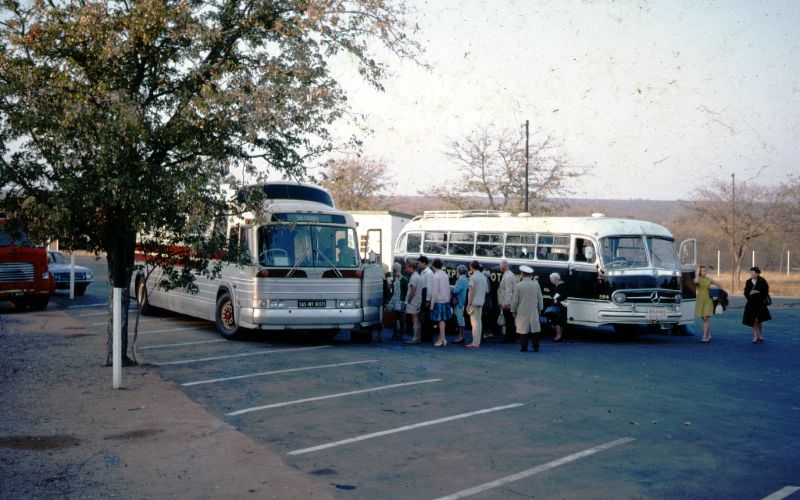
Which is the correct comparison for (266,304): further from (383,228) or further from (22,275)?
(383,228)

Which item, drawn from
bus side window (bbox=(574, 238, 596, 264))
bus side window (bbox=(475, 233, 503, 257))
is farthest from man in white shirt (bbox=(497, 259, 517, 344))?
bus side window (bbox=(475, 233, 503, 257))

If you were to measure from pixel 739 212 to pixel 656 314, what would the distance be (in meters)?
40.1

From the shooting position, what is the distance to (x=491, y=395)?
37.3 feet

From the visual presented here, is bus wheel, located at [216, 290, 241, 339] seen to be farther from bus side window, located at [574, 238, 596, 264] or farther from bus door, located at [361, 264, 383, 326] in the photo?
bus side window, located at [574, 238, 596, 264]

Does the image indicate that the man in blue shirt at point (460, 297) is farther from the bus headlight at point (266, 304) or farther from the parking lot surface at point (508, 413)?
the bus headlight at point (266, 304)

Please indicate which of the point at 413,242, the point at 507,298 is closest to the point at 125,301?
the point at 507,298

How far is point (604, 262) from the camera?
19.0 meters

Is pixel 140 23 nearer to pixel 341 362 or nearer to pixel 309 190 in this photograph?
pixel 341 362

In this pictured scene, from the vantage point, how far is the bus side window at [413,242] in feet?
80.5

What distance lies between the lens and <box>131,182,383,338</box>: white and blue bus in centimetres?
1652

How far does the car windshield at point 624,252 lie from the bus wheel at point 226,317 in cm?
820

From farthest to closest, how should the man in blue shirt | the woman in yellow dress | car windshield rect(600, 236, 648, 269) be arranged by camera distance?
car windshield rect(600, 236, 648, 269)
the woman in yellow dress
the man in blue shirt

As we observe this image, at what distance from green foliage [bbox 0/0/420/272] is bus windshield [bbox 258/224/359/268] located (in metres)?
3.86

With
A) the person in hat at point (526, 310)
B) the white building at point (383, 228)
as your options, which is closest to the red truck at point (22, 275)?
the white building at point (383, 228)
